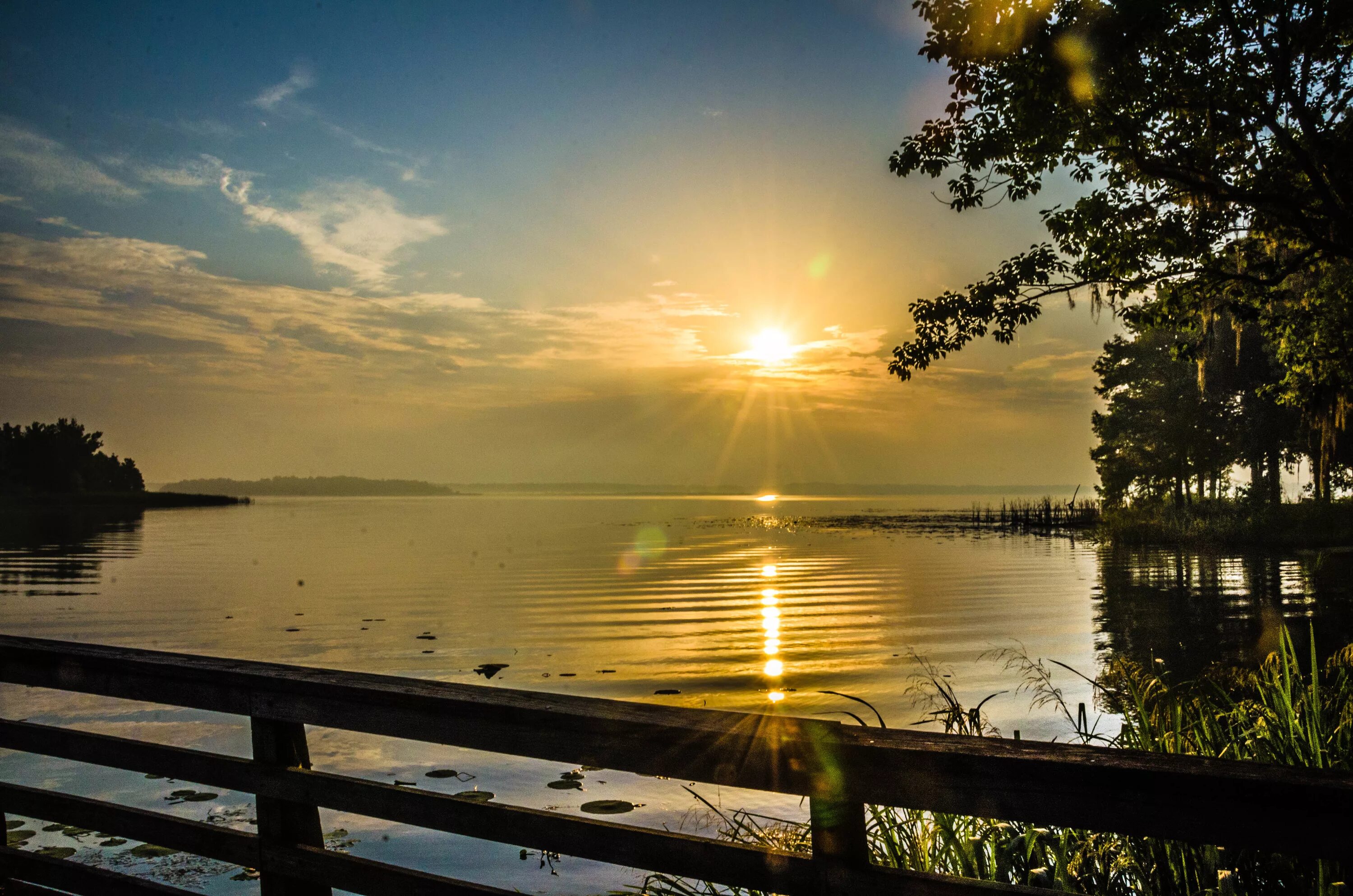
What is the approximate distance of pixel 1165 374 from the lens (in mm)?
50375

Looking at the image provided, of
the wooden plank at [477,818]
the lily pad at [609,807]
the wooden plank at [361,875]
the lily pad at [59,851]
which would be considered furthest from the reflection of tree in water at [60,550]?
the wooden plank at [361,875]

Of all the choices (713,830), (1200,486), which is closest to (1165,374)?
(1200,486)

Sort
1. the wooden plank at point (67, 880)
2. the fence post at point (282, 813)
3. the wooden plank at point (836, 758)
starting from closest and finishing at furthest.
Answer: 1. the wooden plank at point (836, 758)
2. the fence post at point (282, 813)
3. the wooden plank at point (67, 880)

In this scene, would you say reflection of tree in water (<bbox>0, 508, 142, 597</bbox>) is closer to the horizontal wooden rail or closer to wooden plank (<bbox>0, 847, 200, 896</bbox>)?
wooden plank (<bbox>0, 847, 200, 896</bbox>)

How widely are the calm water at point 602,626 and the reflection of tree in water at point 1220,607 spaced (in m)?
0.14

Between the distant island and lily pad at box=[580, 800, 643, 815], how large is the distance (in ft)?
461

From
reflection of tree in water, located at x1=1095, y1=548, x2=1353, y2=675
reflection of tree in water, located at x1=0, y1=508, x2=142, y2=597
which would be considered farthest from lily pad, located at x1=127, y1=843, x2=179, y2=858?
reflection of tree in water, located at x1=0, y1=508, x2=142, y2=597

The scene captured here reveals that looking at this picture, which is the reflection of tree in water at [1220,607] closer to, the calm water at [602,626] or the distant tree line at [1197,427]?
the calm water at [602,626]

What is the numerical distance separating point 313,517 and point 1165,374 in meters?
92.8

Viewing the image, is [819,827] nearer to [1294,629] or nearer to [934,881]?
[934,881]

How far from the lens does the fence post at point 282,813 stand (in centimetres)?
294

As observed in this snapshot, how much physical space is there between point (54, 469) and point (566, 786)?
144702 millimetres

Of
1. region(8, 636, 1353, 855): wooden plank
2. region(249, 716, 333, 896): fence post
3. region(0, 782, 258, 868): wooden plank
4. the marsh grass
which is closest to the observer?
region(8, 636, 1353, 855): wooden plank

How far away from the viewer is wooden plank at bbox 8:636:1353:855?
178cm
